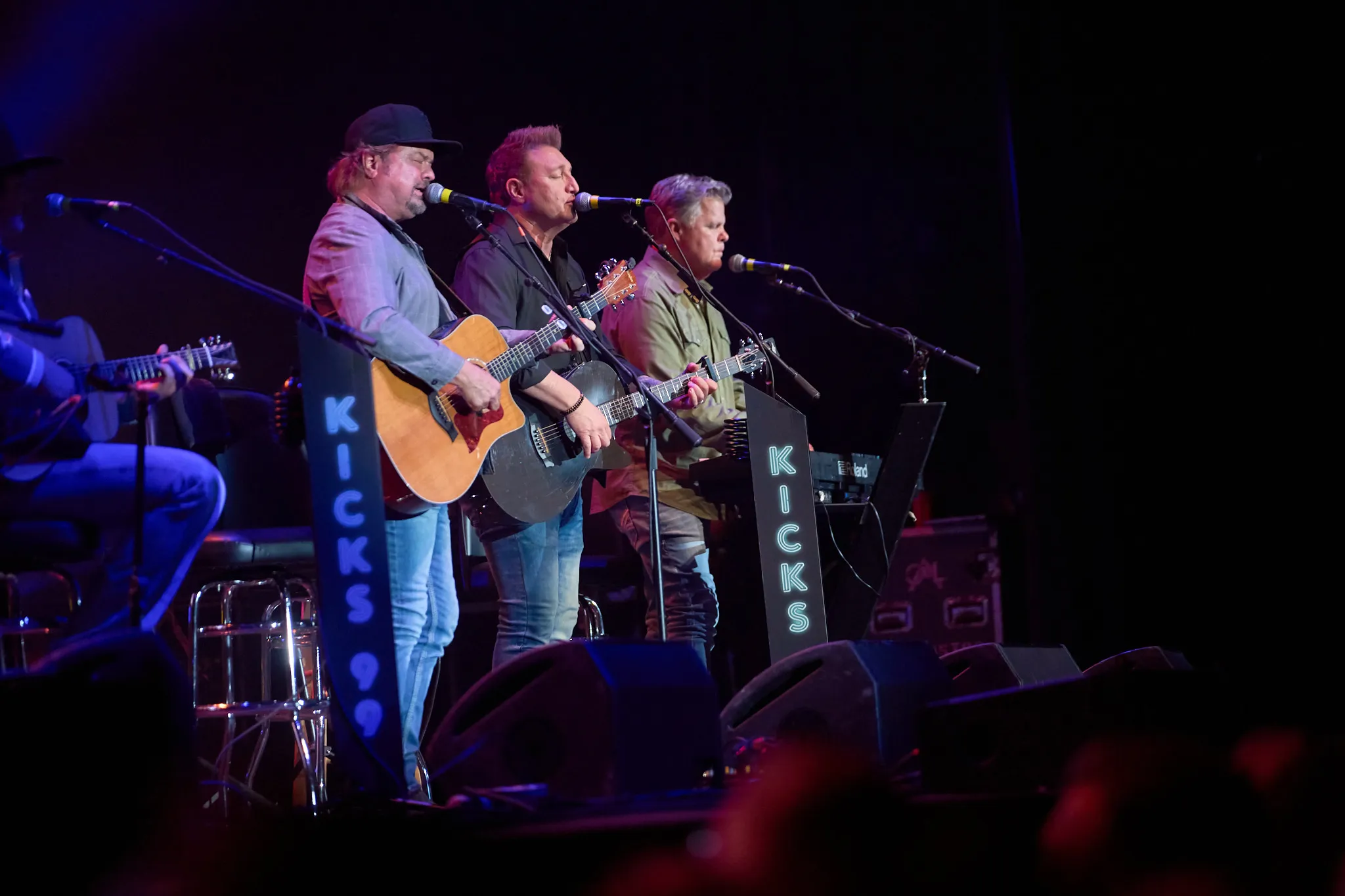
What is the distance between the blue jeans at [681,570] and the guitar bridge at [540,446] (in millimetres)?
572

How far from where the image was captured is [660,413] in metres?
4.34

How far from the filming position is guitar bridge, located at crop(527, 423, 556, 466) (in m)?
3.97

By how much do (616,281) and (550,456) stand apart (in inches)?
36.6

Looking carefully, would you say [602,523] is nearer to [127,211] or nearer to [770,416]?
[770,416]

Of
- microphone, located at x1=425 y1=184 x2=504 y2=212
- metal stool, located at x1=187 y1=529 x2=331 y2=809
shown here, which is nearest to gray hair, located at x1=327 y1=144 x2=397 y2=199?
microphone, located at x1=425 y1=184 x2=504 y2=212

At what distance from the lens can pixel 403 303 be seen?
12.0 feet

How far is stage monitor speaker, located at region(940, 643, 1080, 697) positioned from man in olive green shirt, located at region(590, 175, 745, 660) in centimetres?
88

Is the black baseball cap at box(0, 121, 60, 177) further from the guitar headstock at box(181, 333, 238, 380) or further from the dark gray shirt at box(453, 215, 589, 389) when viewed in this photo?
the dark gray shirt at box(453, 215, 589, 389)

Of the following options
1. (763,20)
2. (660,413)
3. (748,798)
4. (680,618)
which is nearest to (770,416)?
(660,413)

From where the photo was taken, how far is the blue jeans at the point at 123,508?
3166 mm

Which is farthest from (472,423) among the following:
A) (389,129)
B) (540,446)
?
(389,129)

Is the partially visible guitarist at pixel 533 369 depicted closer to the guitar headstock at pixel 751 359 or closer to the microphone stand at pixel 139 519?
the guitar headstock at pixel 751 359

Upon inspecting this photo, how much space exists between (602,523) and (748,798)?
4.31 meters

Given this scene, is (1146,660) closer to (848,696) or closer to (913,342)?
(848,696)
